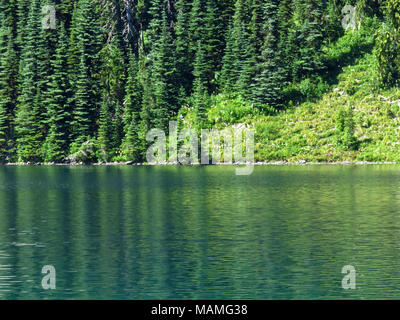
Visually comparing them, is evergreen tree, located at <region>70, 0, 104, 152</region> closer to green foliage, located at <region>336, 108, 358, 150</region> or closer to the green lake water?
green foliage, located at <region>336, 108, 358, 150</region>

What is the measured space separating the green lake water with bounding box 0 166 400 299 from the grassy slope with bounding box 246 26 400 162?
1329 inches

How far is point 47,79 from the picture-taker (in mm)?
123688

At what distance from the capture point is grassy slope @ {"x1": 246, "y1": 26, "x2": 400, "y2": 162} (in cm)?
9550

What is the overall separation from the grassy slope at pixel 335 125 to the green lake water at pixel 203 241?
3376cm

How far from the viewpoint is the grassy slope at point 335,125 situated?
313 feet

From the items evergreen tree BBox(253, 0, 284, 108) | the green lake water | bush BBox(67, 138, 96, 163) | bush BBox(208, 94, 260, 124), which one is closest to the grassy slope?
bush BBox(208, 94, 260, 124)

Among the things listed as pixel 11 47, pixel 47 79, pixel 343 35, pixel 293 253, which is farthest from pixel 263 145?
pixel 293 253

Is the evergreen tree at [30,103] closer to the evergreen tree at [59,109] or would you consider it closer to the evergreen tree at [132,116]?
the evergreen tree at [59,109]

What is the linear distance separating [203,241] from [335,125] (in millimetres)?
69960

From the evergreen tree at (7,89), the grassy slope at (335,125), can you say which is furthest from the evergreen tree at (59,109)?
the grassy slope at (335,125)

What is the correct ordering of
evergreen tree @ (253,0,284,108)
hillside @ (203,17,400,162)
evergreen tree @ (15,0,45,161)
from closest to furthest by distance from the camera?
hillside @ (203,17,400,162), evergreen tree @ (253,0,284,108), evergreen tree @ (15,0,45,161)

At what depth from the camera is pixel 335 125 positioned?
327 ft

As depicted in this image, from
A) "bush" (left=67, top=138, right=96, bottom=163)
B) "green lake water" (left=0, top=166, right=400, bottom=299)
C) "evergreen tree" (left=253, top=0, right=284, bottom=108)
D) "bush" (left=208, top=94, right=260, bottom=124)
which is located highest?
"evergreen tree" (left=253, top=0, right=284, bottom=108)

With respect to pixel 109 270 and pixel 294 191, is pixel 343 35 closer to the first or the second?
pixel 294 191
